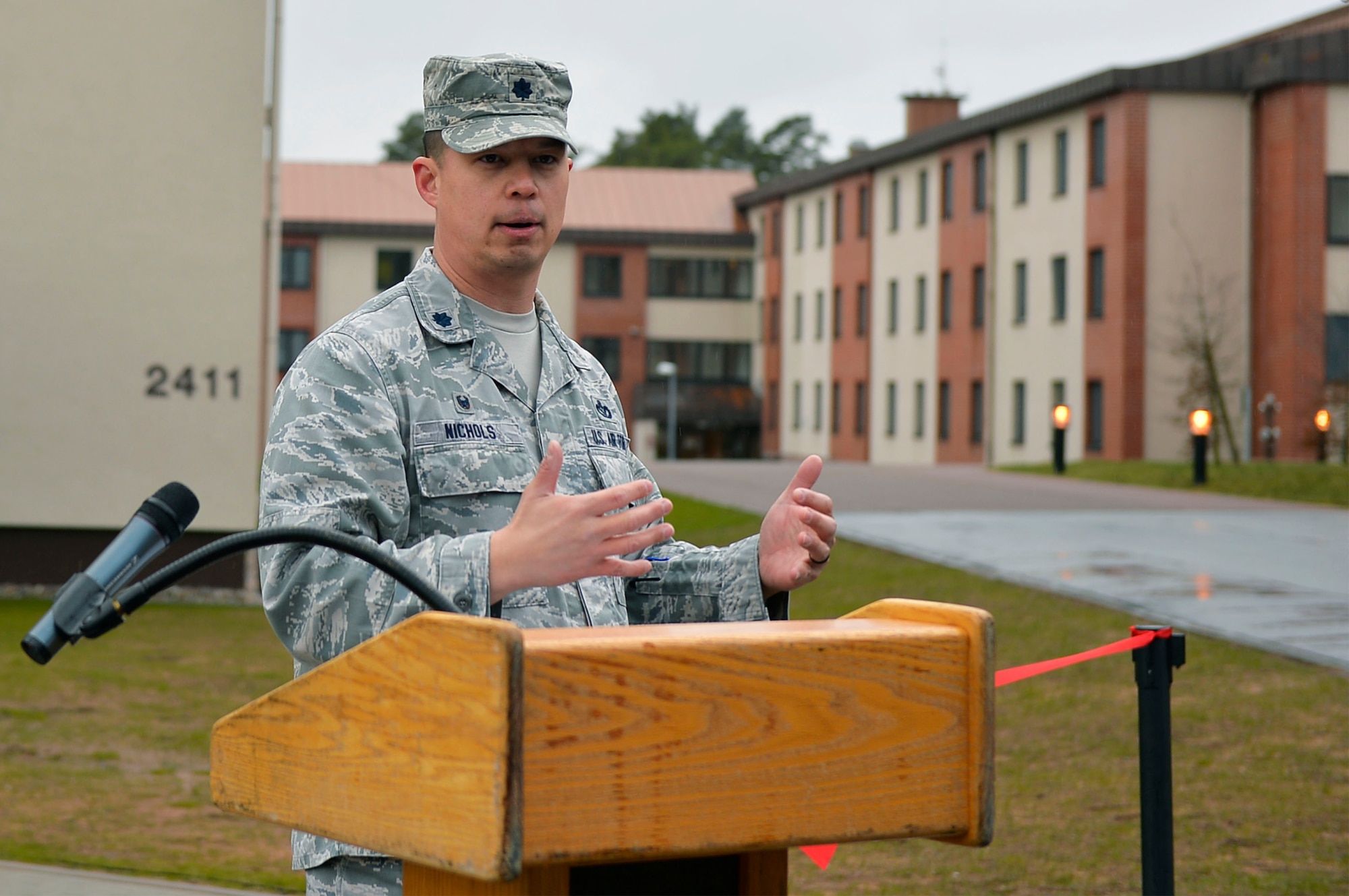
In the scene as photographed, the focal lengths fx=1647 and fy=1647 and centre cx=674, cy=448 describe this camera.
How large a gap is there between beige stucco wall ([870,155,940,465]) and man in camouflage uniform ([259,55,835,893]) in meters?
46.9

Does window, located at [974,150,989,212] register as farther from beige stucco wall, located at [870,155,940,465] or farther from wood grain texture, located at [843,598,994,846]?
wood grain texture, located at [843,598,994,846]

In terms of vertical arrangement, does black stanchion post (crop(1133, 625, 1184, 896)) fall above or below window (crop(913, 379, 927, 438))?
Answer: below

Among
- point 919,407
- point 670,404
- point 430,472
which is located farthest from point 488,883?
point 670,404

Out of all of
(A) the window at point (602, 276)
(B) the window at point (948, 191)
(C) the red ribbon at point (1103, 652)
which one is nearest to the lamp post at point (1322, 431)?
(B) the window at point (948, 191)

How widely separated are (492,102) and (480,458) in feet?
1.85

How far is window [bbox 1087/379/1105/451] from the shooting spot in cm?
4047

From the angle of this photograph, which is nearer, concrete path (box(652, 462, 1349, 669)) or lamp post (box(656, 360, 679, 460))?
concrete path (box(652, 462, 1349, 669))

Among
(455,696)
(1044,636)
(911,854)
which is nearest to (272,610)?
(455,696)

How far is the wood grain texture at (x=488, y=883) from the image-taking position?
5.88ft

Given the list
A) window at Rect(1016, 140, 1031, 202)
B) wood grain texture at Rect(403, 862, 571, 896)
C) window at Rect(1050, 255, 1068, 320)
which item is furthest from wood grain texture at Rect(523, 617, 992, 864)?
window at Rect(1016, 140, 1031, 202)

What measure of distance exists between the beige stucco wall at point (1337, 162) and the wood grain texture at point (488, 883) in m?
38.4

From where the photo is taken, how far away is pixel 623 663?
5.58 ft

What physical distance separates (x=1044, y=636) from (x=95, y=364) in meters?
9.33

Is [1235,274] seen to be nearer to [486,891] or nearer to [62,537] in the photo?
[62,537]
